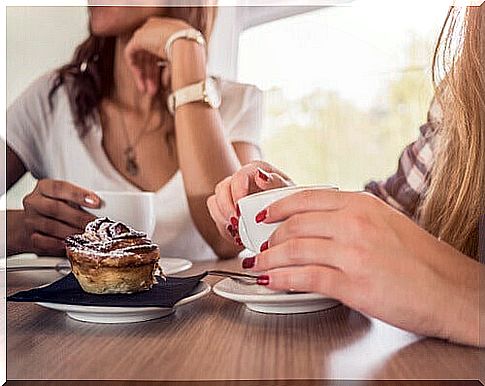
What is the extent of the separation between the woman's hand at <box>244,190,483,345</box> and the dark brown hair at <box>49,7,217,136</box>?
12.4 inches

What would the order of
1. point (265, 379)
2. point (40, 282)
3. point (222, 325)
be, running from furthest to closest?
point (40, 282) → point (222, 325) → point (265, 379)

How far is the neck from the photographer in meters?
0.82

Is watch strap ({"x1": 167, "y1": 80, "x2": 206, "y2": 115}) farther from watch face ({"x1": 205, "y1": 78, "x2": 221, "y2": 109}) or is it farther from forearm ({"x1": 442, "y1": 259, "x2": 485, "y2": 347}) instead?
forearm ({"x1": 442, "y1": 259, "x2": 485, "y2": 347})

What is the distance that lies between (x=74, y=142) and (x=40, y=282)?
159 mm

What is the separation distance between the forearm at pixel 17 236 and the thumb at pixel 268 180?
0.25 meters

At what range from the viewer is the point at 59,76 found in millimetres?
811

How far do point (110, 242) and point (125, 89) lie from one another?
0.25 metres

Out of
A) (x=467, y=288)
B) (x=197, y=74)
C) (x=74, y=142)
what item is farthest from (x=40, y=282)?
(x=467, y=288)

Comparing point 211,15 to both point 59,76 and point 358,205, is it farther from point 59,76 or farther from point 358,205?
point 358,205

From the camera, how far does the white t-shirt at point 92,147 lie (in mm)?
766

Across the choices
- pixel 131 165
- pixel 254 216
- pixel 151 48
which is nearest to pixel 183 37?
pixel 151 48

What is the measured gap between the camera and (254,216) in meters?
0.64

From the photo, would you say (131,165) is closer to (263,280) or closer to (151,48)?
(151,48)

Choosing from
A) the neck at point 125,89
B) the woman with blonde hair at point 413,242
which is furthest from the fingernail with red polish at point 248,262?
the neck at point 125,89
